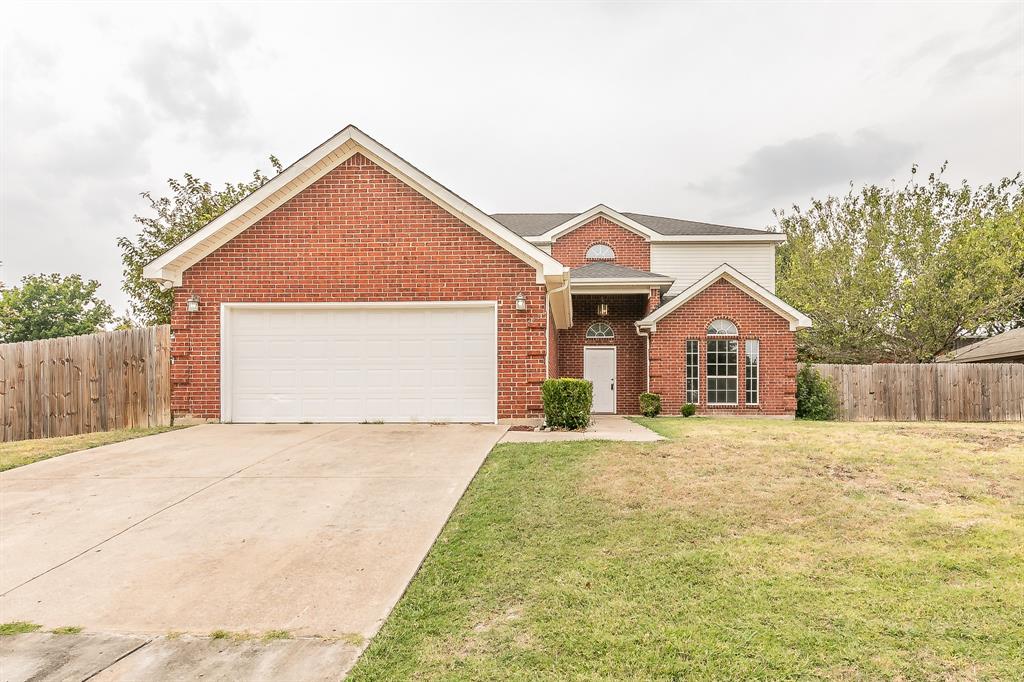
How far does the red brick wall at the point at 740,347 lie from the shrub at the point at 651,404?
11.8 inches

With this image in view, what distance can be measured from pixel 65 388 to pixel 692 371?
15730 mm

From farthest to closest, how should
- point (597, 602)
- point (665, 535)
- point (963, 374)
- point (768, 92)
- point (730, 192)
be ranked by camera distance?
1. point (730, 192)
2. point (963, 374)
3. point (768, 92)
4. point (665, 535)
5. point (597, 602)

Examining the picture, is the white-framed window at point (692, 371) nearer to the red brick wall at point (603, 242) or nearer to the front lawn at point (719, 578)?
the red brick wall at point (603, 242)

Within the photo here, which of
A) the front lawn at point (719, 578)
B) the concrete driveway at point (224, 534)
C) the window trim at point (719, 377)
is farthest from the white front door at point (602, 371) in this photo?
the front lawn at point (719, 578)

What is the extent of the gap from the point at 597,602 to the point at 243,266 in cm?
1003

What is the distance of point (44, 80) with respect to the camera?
526 inches

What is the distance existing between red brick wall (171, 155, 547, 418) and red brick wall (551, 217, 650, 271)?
12.6 m

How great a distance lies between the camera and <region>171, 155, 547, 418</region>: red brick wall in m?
10.4

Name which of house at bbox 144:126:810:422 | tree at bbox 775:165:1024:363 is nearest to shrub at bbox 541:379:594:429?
house at bbox 144:126:810:422

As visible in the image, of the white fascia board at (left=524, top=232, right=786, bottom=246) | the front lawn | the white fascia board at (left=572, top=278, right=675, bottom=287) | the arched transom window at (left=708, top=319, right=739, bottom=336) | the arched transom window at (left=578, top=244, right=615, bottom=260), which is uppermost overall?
the white fascia board at (left=524, top=232, right=786, bottom=246)

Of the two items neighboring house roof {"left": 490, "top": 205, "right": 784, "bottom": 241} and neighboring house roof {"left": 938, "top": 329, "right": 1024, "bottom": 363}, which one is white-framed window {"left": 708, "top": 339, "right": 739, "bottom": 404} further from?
neighboring house roof {"left": 938, "top": 329, "right": 1024, "bottom": 363}

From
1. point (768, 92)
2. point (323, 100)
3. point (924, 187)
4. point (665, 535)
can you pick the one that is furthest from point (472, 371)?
point (924, 187)

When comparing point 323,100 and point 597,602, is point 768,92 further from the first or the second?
point 597,602

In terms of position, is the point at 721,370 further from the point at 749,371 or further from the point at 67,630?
the point at 67,630
